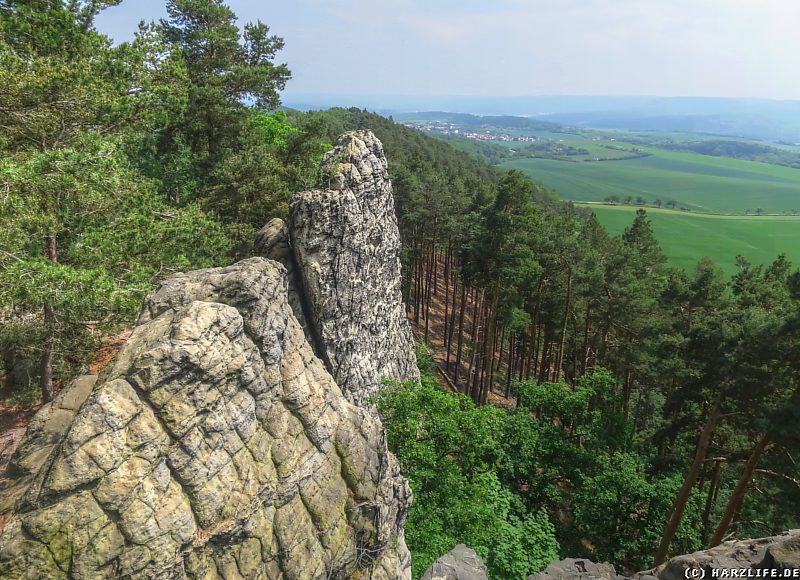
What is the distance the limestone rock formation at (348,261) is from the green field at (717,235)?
287 feet

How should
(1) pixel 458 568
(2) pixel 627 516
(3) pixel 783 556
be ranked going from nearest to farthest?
(3) pixel 783 556
(1) pixel 458 568
(2) pixel 627 516

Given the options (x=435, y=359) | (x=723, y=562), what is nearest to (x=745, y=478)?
(x=723, y=562)

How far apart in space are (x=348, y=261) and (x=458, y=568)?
11.2 m

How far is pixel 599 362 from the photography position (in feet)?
103

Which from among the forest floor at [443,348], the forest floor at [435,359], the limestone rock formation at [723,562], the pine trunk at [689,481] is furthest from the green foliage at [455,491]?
the forest floor at [443,348]

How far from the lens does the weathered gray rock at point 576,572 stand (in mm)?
11609

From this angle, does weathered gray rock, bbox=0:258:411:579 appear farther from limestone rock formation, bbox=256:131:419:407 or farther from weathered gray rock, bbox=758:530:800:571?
weathered gray rock, bbox=758:530:800:571

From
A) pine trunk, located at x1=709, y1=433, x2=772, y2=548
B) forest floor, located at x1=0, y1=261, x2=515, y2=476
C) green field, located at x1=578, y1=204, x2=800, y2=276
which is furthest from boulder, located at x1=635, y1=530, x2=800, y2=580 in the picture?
green field, located at x1=578, y1=204, x2=800, y2=276

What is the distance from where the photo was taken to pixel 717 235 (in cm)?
11969

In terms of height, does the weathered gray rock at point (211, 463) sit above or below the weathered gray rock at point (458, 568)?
above

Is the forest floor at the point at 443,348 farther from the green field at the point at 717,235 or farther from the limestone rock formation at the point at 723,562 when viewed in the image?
the green field at the point at 717,235

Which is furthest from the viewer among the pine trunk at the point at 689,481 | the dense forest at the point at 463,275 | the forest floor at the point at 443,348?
the forest floor at the point at 443,348

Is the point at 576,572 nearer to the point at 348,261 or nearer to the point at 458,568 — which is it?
the point at 458,568

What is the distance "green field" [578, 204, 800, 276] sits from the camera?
99.3 metres
